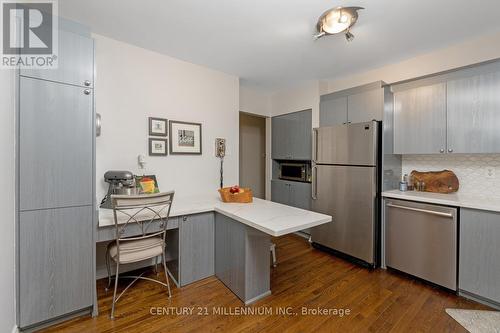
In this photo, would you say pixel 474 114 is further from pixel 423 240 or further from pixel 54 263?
pixel 54 263

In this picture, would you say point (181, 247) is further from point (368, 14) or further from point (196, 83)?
point (368, 14)

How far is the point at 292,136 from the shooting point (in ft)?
13.1

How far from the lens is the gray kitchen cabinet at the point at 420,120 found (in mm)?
2512

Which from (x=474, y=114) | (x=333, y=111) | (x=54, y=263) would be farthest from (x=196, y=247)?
(x=474, y=114)

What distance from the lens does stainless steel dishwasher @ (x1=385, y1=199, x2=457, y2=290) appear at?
7.20ft

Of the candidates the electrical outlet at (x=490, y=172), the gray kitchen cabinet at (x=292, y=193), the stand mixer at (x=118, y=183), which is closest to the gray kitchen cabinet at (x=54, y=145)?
the stand mixer at (x=118, y=183)

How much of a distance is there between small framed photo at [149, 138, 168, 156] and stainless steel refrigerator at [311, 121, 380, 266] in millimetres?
2099

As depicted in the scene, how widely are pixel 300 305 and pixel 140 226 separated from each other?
1.60m

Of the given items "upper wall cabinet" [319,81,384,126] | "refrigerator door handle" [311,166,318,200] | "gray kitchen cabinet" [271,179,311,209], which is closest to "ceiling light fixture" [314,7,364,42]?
A: "upper wall cabinet" [319,81,384,126]

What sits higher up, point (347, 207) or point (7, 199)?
point (7, 199)

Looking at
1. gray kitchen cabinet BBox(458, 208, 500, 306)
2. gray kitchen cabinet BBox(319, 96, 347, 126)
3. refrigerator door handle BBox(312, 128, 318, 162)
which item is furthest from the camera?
refrigerator door handle BBox(312, 128, 318, 162)

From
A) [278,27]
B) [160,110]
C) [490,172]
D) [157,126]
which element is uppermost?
[278,27]

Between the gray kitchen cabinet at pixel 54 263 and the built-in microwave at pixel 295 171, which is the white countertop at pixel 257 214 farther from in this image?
the built-in microwave at pixel 295 171

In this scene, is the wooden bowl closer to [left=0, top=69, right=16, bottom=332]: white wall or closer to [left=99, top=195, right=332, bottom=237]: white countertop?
[left=99, top=195, right=332, bottom=237]: white countertop
